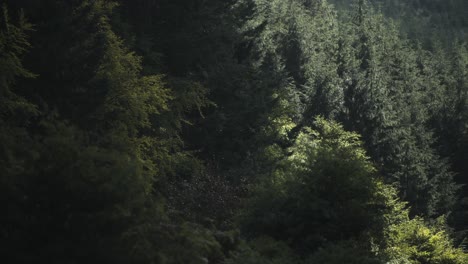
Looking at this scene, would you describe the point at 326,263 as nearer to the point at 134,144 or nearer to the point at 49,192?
the point at 134,144

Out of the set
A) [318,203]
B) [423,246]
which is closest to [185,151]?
[318,203]

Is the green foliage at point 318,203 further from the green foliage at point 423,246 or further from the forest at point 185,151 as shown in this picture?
the green foliage at point 423,246

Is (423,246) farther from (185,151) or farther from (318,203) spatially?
(185,151)

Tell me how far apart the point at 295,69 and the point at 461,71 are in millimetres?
27613

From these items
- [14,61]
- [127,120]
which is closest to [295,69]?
[127,120]

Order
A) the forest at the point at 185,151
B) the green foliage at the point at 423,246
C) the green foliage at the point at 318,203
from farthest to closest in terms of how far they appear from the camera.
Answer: the green foliage at the point at 423,246 < the green foliage at the point at 318,203 < the forest at the point at 185,151

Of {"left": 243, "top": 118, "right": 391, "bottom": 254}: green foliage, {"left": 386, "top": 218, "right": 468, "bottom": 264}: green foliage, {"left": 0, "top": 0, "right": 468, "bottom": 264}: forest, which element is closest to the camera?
{"left": 0, "top": 0, "right": 468, "bottom": 264}: forest

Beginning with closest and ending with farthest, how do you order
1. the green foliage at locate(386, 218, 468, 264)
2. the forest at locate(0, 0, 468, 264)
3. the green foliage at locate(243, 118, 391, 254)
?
Result: the forest at locate(0, 0, 468, 264)
the green foliage at locate(243, 118, 391, 254)
the green foliage at locate(386, 218, 468, 264)

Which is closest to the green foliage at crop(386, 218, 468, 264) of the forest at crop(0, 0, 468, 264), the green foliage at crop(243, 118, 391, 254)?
the forest at crop(0, 0, 468, 264)

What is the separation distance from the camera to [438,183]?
124 ft

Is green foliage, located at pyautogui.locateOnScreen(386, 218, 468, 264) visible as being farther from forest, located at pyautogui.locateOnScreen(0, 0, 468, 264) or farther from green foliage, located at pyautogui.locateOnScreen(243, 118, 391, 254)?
green foliage, located at pyautogui.locateOnScreen(243, 118, 391, 254)

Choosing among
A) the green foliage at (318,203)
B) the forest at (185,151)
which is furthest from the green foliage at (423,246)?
the green foliage at (318,203)

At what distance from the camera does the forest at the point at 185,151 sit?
24.2 feet

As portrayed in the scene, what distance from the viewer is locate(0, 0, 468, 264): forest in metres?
7.37
